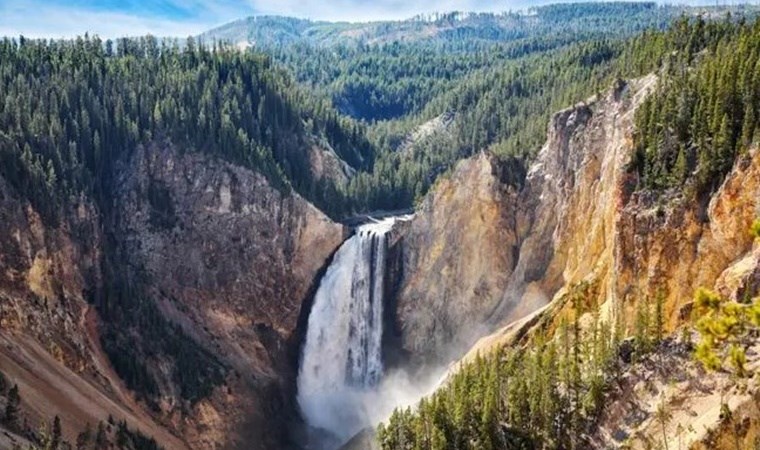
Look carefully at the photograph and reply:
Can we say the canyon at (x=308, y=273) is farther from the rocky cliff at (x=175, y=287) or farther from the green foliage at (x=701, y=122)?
the green foliage at (x=701, y=122)

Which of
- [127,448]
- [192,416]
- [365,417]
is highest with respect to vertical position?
[127,448]

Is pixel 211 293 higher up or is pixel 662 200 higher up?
pixel 662 200

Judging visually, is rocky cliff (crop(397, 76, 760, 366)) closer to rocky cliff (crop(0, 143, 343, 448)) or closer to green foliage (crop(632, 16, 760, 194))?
green foliage (crop(632, 16, 760, 194))

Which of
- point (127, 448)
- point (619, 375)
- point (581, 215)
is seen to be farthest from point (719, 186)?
point (127, 448)

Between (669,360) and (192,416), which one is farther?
(192,416)

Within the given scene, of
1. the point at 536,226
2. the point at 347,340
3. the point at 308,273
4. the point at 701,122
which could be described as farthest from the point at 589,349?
the point at 308,273

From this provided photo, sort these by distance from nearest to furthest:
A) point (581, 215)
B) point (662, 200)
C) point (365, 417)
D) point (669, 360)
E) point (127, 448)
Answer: point (669, 360), point (662, 200), point (127, 448), point (581, 215), point (365, 417)

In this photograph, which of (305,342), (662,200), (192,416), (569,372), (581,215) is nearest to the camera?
(569,372)

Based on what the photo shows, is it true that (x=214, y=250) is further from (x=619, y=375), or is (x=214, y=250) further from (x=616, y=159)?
(x=619, y=375)

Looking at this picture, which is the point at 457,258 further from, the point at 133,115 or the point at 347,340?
the point at 133,115
